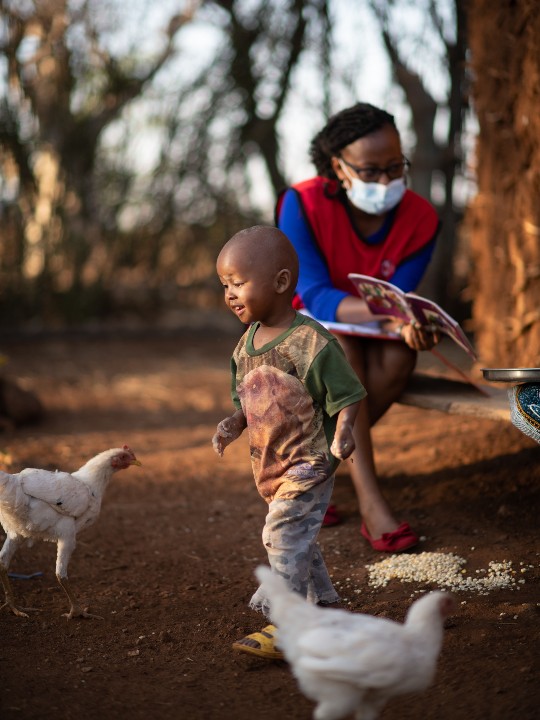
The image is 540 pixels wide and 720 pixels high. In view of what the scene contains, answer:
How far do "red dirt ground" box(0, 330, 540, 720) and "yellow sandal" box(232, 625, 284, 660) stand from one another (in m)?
0.05

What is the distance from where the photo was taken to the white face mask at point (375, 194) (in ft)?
12.4

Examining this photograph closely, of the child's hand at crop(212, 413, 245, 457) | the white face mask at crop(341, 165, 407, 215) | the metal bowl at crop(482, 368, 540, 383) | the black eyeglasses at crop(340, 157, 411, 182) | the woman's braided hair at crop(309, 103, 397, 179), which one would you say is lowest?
Answer: the child's hand at crop(212, 413, 245, 457)

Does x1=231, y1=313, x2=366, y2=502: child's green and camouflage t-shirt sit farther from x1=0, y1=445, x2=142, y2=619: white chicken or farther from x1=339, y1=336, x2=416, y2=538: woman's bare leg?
x1=339, y1=336, x2=416, y2=538: woman's bare leg

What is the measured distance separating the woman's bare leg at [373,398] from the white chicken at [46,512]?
1183mm

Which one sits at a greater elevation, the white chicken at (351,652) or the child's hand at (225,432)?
the child's hand at (225,432)

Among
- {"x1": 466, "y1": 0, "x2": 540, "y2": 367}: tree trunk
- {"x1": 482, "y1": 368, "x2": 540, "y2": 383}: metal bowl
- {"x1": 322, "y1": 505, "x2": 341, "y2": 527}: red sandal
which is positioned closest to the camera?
{"x1": 482, "y1": 368, "x2": 540, "y2": 383}: metal bowl

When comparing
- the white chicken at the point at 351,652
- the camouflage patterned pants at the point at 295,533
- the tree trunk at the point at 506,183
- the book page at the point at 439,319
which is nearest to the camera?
the white chicken at the point at 351,652

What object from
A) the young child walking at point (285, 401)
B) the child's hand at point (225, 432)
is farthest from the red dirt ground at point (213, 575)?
the child's hand at point (225, 432)

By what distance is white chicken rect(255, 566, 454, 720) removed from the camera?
79.7 inches

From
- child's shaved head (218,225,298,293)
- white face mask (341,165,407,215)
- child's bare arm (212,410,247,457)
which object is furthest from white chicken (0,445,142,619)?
white face mask (341,165,407,215)

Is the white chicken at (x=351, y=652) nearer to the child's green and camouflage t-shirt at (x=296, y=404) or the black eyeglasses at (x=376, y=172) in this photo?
the child's green and camouflage t-shirt at (x=296, y=404)

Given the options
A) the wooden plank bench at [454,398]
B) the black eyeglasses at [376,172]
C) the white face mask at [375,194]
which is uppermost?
the black eyeglasses at [376,172]

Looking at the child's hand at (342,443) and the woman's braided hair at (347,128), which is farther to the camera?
the woman's braided hair at (347,128)

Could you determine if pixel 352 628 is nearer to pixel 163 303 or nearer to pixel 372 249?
pixel 372 249
